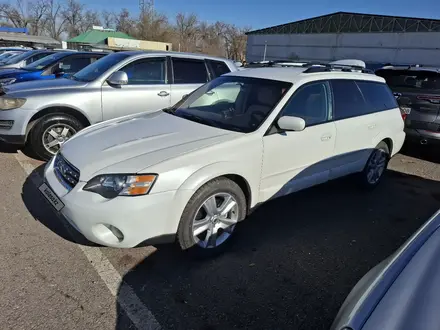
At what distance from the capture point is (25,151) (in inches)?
217

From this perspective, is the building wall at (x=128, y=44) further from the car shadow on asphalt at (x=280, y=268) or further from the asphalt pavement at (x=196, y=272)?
the car shadow on asphalt at (x=280, y=268)

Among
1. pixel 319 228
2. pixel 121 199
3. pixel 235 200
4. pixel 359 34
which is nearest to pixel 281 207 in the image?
pixel 319 228

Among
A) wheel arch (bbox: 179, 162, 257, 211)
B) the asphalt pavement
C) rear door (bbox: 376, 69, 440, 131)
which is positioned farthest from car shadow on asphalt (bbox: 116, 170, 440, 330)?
rear door (bbox: 376, 69, 440, 131)

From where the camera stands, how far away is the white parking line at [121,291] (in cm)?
222

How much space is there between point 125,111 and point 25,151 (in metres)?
1.86

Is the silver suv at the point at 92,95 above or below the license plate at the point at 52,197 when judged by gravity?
above

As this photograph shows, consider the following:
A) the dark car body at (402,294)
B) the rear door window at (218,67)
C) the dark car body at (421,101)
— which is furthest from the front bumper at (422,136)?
the dark car body at (402,294)

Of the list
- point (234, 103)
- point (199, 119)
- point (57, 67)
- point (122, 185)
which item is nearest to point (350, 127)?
point (234, 103)

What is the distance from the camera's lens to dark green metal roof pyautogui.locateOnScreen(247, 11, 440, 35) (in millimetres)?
27923

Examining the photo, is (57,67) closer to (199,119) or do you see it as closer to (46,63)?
(46,63)

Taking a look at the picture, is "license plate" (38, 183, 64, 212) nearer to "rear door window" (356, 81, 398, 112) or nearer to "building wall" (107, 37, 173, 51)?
"rear door window" (356, 81, 398, 112)

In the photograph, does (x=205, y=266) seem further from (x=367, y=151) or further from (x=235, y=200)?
(x=367, y=151)

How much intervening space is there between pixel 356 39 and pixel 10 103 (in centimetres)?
3424

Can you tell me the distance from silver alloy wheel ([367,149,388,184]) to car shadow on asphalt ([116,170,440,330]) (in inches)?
18.9
